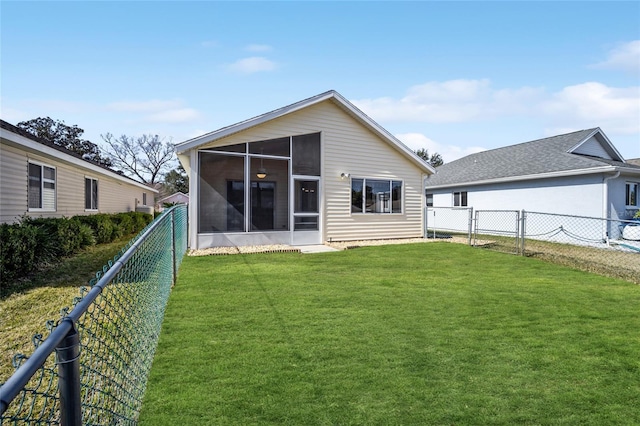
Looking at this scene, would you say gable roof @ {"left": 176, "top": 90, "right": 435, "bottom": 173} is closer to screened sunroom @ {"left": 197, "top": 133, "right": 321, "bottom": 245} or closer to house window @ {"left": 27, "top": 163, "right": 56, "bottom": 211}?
screened sunroom @ {"left": 197, "top": 133, "right": 321, "bottom": 245}

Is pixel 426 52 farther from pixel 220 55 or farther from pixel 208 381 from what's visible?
pixel 208 381

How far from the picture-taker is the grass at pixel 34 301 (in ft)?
12.5

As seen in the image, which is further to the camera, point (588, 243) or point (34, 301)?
point (588, 243)

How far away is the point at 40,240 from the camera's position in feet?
23.5

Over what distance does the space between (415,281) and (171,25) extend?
10468 millimetres

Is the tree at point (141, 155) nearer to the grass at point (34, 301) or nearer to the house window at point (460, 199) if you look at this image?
the house window at point (460, 199)

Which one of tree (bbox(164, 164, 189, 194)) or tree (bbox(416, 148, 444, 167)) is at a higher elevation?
tree (bbox(416, 148, 444, 167))

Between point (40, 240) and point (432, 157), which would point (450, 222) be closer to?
point (40, 240)

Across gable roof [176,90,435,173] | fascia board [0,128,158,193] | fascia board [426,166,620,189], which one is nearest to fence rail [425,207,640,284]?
fascia board [426,166,620,189]

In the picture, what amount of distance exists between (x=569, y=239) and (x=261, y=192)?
12.7 metres

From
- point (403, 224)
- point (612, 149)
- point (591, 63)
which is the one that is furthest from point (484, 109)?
point (403, 224)

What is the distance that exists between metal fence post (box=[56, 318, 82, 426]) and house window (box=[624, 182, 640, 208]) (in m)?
18.6

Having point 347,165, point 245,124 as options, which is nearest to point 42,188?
point 245,124

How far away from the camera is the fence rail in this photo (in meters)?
9.18
